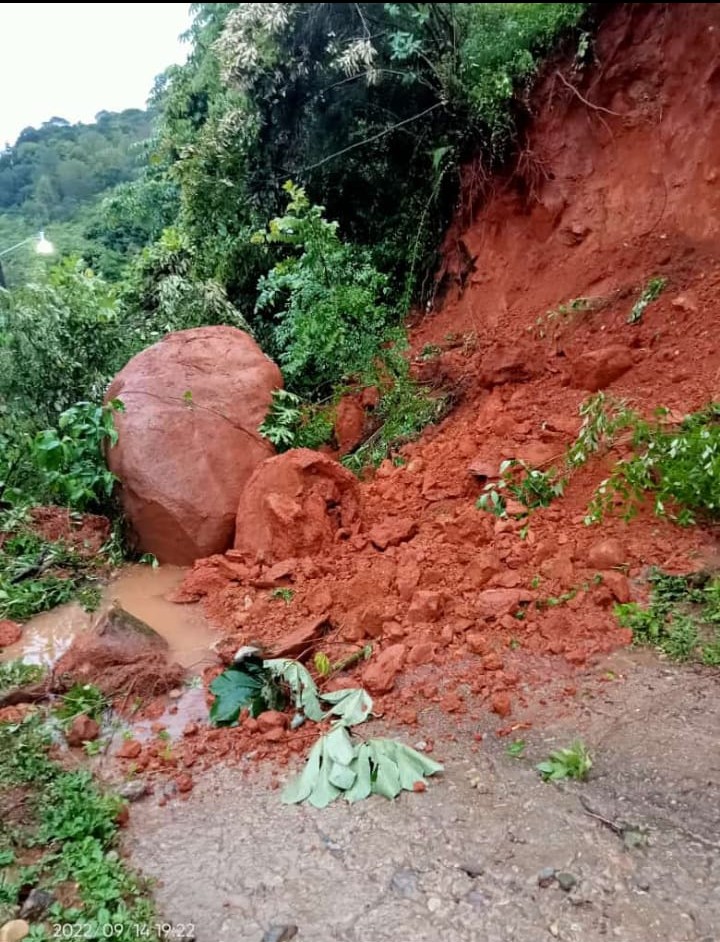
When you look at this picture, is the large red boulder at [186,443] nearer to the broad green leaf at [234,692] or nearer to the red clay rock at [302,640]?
the red clay rock at [302,640]

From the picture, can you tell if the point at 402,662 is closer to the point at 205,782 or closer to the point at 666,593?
the point at 205,782

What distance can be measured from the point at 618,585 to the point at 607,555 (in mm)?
225

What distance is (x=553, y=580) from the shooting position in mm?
3520

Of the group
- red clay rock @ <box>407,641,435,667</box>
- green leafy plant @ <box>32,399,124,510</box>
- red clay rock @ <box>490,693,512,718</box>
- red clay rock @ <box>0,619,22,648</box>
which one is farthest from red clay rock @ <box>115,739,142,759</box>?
green leafy plant @ <box>32,399,124,510</box>

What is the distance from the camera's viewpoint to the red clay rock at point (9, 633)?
438 centimetres

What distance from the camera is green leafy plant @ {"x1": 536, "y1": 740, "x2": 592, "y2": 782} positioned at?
2455 mm

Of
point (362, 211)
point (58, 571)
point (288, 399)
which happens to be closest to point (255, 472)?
point (288, 399)

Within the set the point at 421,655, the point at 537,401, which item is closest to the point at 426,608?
the point at 421,655

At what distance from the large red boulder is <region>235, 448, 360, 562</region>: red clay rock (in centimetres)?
28

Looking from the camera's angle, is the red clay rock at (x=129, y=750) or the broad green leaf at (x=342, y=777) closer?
the broad green leaf at (x=342, y=777)

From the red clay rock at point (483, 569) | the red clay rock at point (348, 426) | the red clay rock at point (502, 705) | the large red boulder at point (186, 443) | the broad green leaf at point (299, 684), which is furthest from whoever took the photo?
the red clay rock at point (348, 426)

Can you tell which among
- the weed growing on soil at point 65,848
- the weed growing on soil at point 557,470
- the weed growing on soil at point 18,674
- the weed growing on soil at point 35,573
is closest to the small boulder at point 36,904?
the weed growing on soil at point 65,848

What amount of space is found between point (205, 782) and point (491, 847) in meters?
1.24

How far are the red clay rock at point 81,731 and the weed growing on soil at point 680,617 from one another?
2.55 metres
